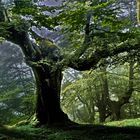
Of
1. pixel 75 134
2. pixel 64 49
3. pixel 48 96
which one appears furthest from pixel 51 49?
pixel 75 134

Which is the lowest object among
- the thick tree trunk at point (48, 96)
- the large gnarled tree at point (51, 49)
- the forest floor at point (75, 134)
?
the forest floor at point (75, 134)

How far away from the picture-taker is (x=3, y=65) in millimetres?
34031

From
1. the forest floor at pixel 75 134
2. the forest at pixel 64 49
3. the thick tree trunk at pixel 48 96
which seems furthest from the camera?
the thick tree trunk at pixel 48 96

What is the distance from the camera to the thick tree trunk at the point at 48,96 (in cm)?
1608

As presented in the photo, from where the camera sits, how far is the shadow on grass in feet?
39.8

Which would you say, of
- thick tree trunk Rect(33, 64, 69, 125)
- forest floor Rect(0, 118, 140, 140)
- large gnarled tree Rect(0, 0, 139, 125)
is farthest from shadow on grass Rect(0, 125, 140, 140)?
A: large gnarled tree Rect(0, 0, 139, 125)

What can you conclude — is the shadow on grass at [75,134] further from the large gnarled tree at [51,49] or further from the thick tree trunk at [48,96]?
the large gnarled tree at [51,49]

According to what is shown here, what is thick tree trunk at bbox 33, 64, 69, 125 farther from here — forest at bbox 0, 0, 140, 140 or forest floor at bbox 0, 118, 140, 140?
forest floor at bbox 0, 118, 140, 140

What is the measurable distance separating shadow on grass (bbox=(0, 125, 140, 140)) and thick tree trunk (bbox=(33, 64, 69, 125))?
1152mm

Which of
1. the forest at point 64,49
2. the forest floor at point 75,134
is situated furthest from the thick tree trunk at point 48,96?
the forest floor at point 75,134

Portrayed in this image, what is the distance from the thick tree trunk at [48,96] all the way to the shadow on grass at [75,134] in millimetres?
1152

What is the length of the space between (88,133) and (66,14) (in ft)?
13.9

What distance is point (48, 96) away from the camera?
16.2 metres

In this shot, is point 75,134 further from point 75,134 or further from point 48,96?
point 48,96
